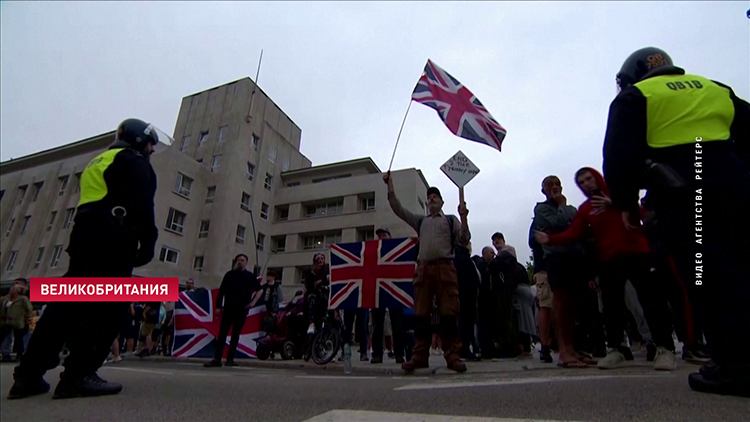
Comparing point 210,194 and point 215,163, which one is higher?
point 215,163

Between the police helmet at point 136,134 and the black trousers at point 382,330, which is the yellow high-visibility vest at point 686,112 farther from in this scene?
the black trousers at point 382,330

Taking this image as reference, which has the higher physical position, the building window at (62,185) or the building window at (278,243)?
the building window at (62,185)

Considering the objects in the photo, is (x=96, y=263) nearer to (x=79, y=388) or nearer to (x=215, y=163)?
(x=79, y=388)

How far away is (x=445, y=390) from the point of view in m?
2.71

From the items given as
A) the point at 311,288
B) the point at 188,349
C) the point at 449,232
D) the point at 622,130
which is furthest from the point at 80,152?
the point at 622,130

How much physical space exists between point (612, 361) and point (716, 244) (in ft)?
7.41

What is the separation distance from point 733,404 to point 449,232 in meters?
3.39

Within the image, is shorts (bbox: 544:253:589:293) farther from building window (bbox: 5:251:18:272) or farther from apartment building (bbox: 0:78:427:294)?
building window (bbox: 5:251:18:272)

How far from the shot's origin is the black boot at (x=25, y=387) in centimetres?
299

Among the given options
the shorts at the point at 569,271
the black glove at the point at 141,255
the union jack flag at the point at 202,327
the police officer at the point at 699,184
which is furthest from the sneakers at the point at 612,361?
the union jack flag at the point at 202,327

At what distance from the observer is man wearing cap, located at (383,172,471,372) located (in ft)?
15.7

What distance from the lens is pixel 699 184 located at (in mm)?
2129

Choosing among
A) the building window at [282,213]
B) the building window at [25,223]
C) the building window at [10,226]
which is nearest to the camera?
the building window at [25,223]

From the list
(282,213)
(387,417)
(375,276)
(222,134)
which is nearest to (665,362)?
(387,417)
